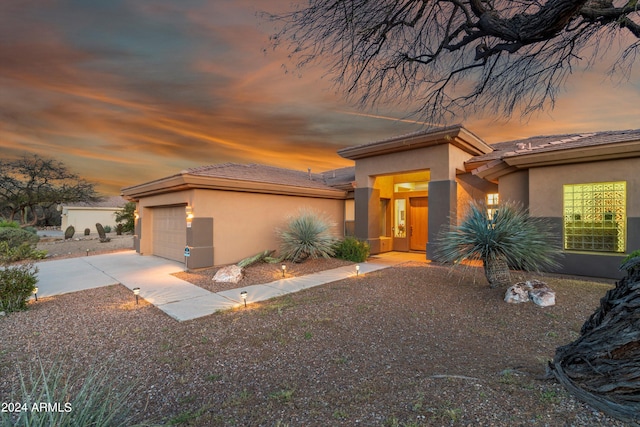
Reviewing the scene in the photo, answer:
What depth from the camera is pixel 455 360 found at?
376cm

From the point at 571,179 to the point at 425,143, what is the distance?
4693mm

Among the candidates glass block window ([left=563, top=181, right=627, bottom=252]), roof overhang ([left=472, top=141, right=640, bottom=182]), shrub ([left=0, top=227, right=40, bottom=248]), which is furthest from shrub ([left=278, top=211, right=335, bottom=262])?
shrub ([left=0, top=227, right=40, bottom=248])

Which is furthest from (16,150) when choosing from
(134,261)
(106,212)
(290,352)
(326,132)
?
(290,352)

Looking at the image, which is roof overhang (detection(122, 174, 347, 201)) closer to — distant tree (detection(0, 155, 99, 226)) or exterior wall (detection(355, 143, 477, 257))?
exterior wall (detection(355, 143, 477, 257))

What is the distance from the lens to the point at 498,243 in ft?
21.1

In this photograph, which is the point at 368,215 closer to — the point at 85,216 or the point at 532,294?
the point at 532,294

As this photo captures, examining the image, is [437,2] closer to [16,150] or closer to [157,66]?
[157,66]

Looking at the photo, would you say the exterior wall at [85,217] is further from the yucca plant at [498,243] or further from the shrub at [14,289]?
the yucca plant at [498,243]

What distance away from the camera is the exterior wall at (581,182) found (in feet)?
25.9

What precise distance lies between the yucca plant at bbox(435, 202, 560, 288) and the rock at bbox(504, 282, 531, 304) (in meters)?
0.48

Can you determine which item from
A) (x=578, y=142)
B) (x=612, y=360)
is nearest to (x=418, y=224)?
(x=578, y=142)

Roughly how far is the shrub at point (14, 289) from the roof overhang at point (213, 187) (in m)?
4.74

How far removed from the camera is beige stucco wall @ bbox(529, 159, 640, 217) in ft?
25.9

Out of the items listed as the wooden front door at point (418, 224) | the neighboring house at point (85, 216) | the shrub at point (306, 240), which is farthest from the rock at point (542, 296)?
the neighboring house at point (85, 216)
